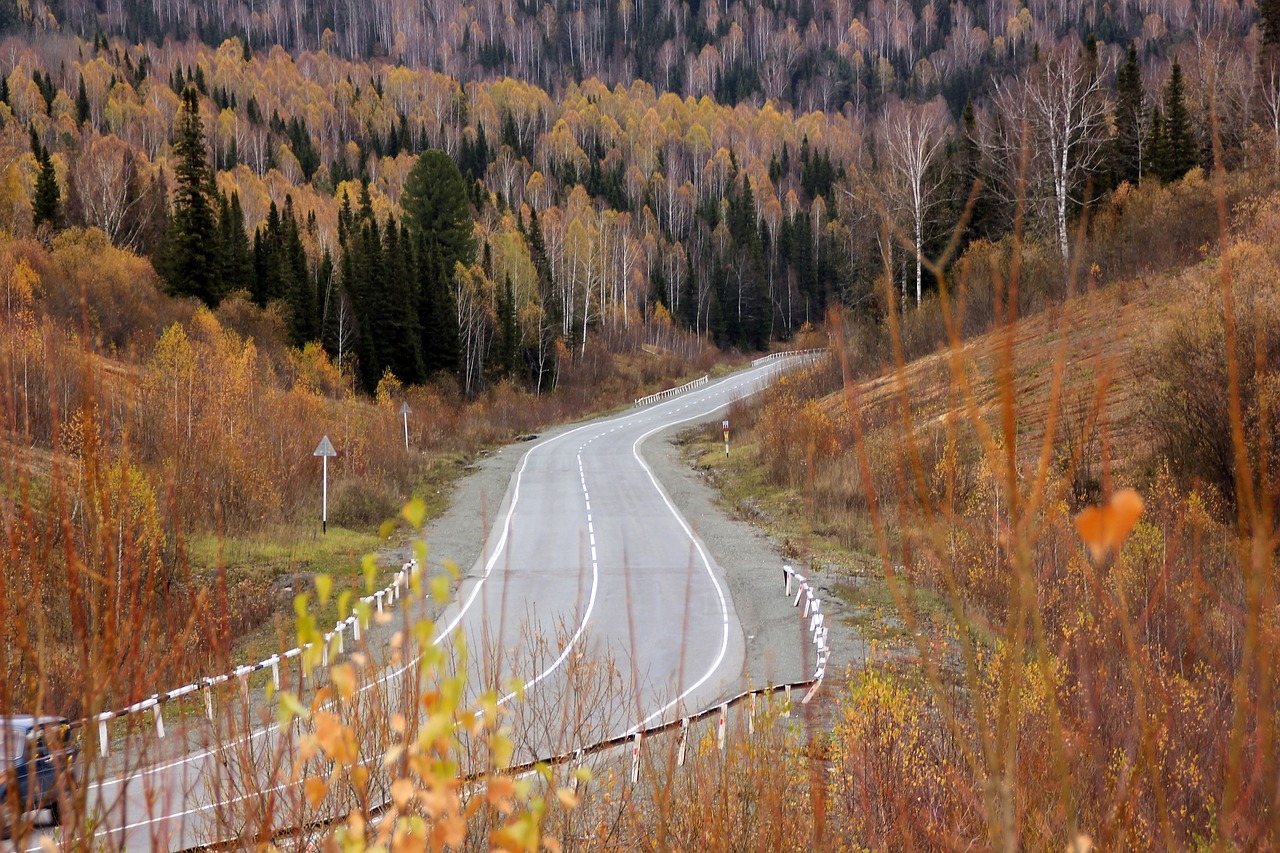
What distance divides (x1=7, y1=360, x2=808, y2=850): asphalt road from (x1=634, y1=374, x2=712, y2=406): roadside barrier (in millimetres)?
22418

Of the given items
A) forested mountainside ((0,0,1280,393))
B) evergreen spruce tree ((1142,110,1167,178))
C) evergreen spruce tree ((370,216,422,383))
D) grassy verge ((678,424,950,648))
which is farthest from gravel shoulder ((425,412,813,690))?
evergreen spruce tree ((1142,110,1167,178))

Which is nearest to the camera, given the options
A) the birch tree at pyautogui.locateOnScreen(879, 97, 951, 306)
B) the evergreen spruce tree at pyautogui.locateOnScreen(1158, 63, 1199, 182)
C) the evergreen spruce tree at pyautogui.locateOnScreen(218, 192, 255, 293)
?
the birch tree at pyautogui.locateOnScreen(879, 97, 951, 306)

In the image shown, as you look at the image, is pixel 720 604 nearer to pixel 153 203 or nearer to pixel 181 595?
pixel 181 595

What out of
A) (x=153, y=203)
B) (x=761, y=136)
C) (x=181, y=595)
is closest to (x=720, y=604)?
(x=181, y=595)

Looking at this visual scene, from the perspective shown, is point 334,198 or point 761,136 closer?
point 334,198

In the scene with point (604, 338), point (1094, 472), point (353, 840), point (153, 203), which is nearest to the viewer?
point (353, 840)

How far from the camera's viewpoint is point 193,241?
42094 mm

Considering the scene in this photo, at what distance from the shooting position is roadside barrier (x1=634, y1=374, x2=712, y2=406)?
53.7 meters

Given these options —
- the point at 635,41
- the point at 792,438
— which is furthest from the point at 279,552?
the point at 635,41

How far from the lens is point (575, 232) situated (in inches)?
2872

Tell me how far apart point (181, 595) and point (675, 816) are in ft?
35.0

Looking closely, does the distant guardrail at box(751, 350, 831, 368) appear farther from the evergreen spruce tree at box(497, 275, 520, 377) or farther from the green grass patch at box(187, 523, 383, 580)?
the green grass patch at box(187, 523, 383, 580)

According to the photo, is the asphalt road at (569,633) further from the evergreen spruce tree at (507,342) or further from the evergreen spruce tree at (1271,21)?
the evergreen spruce tree at (1271,21)

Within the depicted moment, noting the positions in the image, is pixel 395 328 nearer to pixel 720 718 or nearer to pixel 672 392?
pixel 672 392
